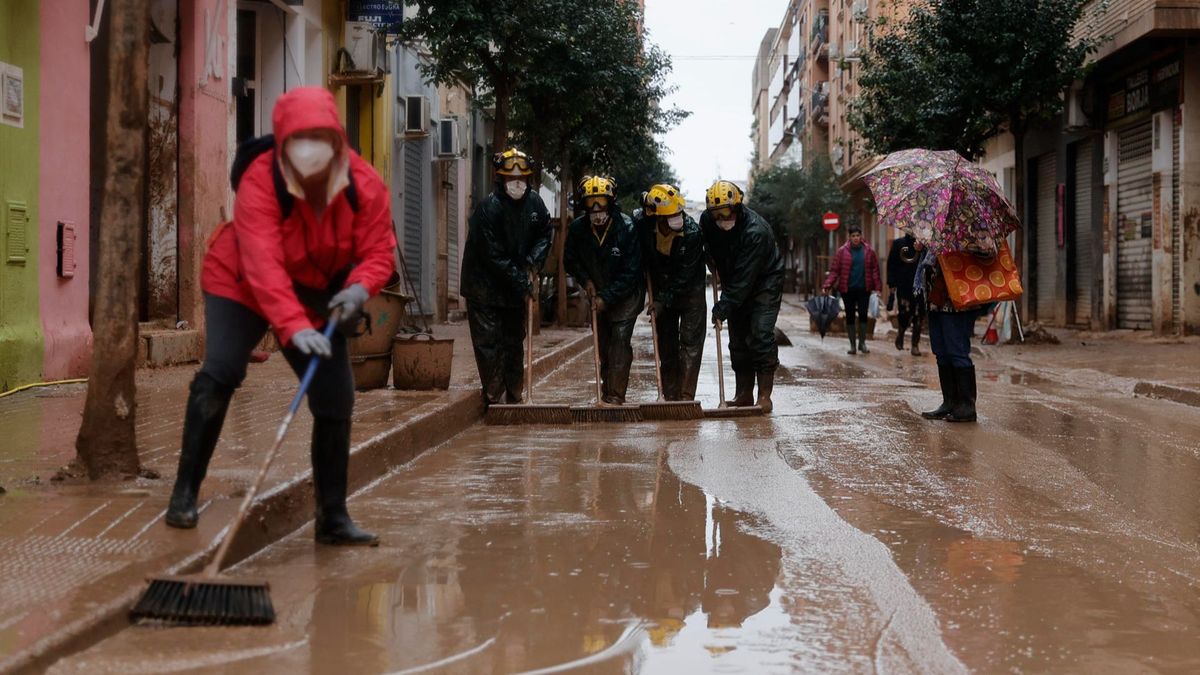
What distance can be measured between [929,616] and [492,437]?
5253 mm

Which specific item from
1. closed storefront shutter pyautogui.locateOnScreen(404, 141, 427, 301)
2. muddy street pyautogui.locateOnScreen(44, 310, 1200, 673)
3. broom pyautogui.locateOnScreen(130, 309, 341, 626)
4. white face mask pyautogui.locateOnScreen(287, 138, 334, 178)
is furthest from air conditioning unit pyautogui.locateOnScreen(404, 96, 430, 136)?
broom pyautogui.locateOnScreen(130, 309, 341, 626)

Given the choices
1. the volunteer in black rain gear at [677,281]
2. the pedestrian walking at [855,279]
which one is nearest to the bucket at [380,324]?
the volunteer in black rain gear at [677,281]

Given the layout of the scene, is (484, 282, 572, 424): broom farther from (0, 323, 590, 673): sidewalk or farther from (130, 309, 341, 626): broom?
(130, 309, 341, 626): broom

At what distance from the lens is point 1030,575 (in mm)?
4707

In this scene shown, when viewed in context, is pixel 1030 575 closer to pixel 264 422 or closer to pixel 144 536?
pixel 144 536

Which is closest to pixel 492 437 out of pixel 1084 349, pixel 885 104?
pixel 1084 349

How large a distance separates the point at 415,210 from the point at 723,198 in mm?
16552

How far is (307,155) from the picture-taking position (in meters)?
4.60

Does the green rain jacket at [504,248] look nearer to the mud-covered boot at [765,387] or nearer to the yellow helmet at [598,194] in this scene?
the yellow helmet at [598,194]

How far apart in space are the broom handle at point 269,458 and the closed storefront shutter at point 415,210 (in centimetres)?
2027

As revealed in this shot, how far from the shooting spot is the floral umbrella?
970 centimetres

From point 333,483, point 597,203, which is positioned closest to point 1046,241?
point 597,203

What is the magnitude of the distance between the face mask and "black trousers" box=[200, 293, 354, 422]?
4.93 meters

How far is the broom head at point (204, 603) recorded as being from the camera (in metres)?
3.91
